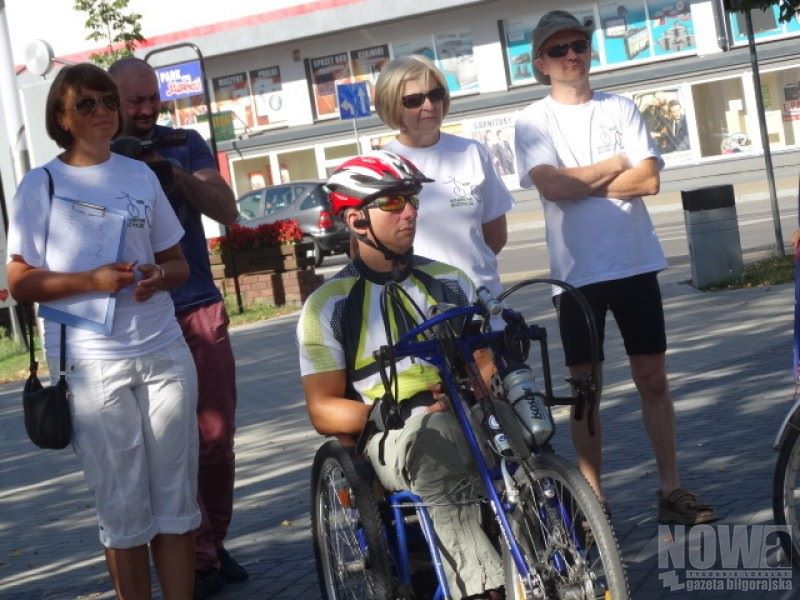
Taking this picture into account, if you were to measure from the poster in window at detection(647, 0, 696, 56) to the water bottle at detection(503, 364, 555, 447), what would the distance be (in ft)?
118

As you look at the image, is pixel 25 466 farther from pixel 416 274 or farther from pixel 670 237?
pixel 670 237

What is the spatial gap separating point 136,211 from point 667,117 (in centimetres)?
3503

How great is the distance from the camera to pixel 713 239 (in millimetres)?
15562

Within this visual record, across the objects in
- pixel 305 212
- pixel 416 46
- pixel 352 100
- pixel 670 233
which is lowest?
pixel 670 233

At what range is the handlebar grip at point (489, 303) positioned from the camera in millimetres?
4422

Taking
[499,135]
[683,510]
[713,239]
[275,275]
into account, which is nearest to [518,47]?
[499,135]

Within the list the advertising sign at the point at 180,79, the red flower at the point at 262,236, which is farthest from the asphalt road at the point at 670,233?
the advertising sign at the point at 180,79

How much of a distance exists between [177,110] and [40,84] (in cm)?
3466

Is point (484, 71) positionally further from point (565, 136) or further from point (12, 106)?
point (565, 136)

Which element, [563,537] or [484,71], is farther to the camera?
[484,71]

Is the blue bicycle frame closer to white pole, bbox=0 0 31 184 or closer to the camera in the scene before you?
the camera

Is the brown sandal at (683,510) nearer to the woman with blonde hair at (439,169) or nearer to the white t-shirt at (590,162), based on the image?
the white t-shirt at (590,162)

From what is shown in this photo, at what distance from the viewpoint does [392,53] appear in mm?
43500

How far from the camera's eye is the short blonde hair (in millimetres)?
6180
